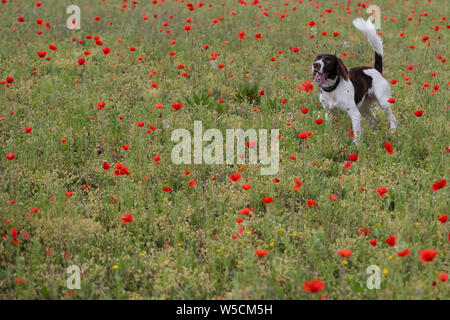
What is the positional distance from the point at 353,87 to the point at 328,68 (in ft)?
1.57

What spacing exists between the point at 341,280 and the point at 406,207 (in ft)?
2.95

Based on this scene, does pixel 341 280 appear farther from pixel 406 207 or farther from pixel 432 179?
pixel 432 179

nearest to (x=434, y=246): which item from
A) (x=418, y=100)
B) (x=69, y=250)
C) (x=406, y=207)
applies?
(x=406, y=207)

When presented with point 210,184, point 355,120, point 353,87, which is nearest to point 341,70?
point 353,87

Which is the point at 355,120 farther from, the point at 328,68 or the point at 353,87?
the point at 328,68

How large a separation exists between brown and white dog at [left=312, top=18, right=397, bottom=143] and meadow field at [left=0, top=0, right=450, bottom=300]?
9.0 inches

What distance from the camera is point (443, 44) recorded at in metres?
8.76

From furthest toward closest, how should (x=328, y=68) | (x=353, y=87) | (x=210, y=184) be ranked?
(x=353, y=87), (x=328, y=68), (x=210, y=184)

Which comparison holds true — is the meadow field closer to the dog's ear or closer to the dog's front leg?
the dog's front leg

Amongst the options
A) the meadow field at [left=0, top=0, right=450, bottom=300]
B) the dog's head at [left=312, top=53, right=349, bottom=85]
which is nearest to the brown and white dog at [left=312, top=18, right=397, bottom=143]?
the dog's head at [left=312, top=53, right=349, bottom=85]

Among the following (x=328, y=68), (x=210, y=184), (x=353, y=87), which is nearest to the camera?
(x=210, y=184)

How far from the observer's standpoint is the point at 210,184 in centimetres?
428

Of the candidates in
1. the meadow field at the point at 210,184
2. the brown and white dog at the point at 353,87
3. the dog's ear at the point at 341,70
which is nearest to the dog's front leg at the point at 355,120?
the brown and white dog at the point at 353,87

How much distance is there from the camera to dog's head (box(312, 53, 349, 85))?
527 centimetres
